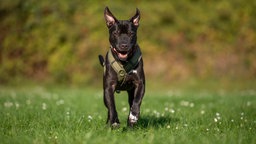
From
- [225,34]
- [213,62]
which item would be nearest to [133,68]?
[213,62]

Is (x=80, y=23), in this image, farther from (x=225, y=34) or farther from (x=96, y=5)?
(x=225, y=34)

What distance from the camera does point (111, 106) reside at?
6547mm

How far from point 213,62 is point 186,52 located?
158 cm

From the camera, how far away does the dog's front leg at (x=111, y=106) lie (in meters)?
6.41

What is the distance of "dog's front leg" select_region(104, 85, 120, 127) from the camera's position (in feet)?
21.0

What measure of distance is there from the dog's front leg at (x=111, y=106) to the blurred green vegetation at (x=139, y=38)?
15979 millimetres

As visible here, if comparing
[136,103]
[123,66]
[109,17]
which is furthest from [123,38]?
[136,103]

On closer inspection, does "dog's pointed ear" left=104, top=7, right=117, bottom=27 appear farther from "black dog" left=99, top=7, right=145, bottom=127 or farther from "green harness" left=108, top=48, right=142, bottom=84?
"green harness" left=108, top=48, right=142, bottom=84

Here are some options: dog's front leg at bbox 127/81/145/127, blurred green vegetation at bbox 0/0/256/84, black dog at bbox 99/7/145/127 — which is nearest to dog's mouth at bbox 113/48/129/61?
black dog at bbox 99/7/145/127

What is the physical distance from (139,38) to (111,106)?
1725 centimetres

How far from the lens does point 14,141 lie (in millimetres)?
5395

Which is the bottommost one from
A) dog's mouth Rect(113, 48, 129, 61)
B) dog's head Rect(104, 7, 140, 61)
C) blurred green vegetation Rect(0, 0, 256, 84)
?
dog's mouth Rect(113, 48, 129, 61)

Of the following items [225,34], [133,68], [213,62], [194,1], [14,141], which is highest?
[194,1]

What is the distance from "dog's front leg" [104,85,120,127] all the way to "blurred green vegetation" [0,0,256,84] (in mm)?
15979
